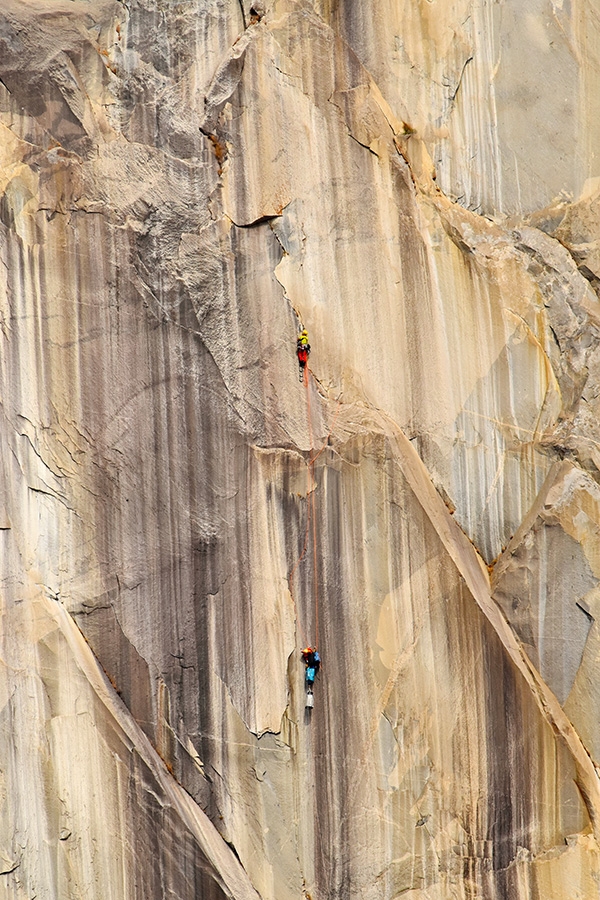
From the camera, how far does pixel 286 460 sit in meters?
8.97

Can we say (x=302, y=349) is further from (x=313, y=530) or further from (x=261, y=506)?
(x=313, y=530)

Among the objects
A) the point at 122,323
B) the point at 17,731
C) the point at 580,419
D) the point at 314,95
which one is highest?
Answer: the point at 314,95

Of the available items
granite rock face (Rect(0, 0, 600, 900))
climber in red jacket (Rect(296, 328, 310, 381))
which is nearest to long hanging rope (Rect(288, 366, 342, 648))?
granite rock face (Rect(0, 0, 600, 900))

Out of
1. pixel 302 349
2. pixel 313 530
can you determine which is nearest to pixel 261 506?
pixel 313 530

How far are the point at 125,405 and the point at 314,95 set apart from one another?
12.2 ft

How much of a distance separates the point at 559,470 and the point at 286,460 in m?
2.79

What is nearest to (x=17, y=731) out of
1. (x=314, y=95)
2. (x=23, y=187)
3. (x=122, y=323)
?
(x=122, y=323)

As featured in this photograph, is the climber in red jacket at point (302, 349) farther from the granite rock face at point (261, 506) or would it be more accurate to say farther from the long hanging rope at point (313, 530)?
the long hanging rope at point (313, 530)

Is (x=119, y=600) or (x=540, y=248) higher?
(x=540, y=248)

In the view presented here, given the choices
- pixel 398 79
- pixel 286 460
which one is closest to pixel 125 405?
pixel 286 460

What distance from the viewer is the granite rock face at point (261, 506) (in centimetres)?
892

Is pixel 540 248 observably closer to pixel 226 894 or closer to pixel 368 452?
pixel 368 452

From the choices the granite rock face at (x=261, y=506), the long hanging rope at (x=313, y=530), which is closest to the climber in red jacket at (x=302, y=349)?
the granite rock face at (x=261, y=506)

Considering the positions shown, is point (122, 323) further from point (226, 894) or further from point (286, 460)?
point (226, 894)
